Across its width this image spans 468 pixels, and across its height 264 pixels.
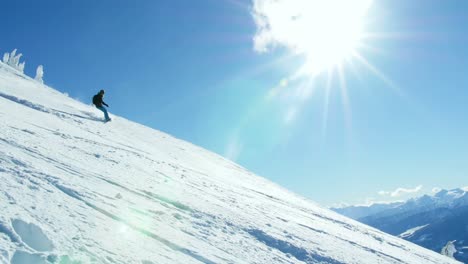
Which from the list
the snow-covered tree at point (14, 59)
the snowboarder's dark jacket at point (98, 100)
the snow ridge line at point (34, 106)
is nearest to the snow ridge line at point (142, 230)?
the snow ridge line at point (34, 106)

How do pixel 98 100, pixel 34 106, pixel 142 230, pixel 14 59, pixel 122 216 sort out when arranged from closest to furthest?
pixel 142 230 < pixel 122 216 < pixel 34 106 < pixel 98 100 < pixel 14 59

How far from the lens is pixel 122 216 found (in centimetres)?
891

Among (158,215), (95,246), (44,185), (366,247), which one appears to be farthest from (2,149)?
(366,247)

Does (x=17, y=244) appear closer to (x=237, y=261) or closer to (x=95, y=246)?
(x=95, y=246)

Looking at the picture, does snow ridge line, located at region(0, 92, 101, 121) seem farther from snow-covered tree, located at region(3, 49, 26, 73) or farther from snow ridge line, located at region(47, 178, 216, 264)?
snow-covered tree, located at region(3, 49, 26, 73)

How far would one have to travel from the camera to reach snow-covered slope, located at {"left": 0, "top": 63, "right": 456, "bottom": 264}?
6773 millimetres

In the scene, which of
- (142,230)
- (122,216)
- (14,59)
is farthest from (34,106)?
(14,59)

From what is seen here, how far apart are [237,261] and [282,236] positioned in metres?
3.68

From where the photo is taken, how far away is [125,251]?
722cm

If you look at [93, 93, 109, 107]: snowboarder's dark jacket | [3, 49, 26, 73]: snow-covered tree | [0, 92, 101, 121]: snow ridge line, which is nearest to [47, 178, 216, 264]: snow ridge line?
[0, 92, 101, 121]: snow ridge line

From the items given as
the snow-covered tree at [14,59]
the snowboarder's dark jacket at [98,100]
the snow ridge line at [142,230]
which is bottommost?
the snow ridge line at [142,230]

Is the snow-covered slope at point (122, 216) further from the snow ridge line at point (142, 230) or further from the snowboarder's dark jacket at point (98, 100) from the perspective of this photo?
the snowboarder's dark jacket at point (98, 100)

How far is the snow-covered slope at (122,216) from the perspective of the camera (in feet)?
22.2

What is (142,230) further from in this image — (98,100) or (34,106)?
(98,100)
